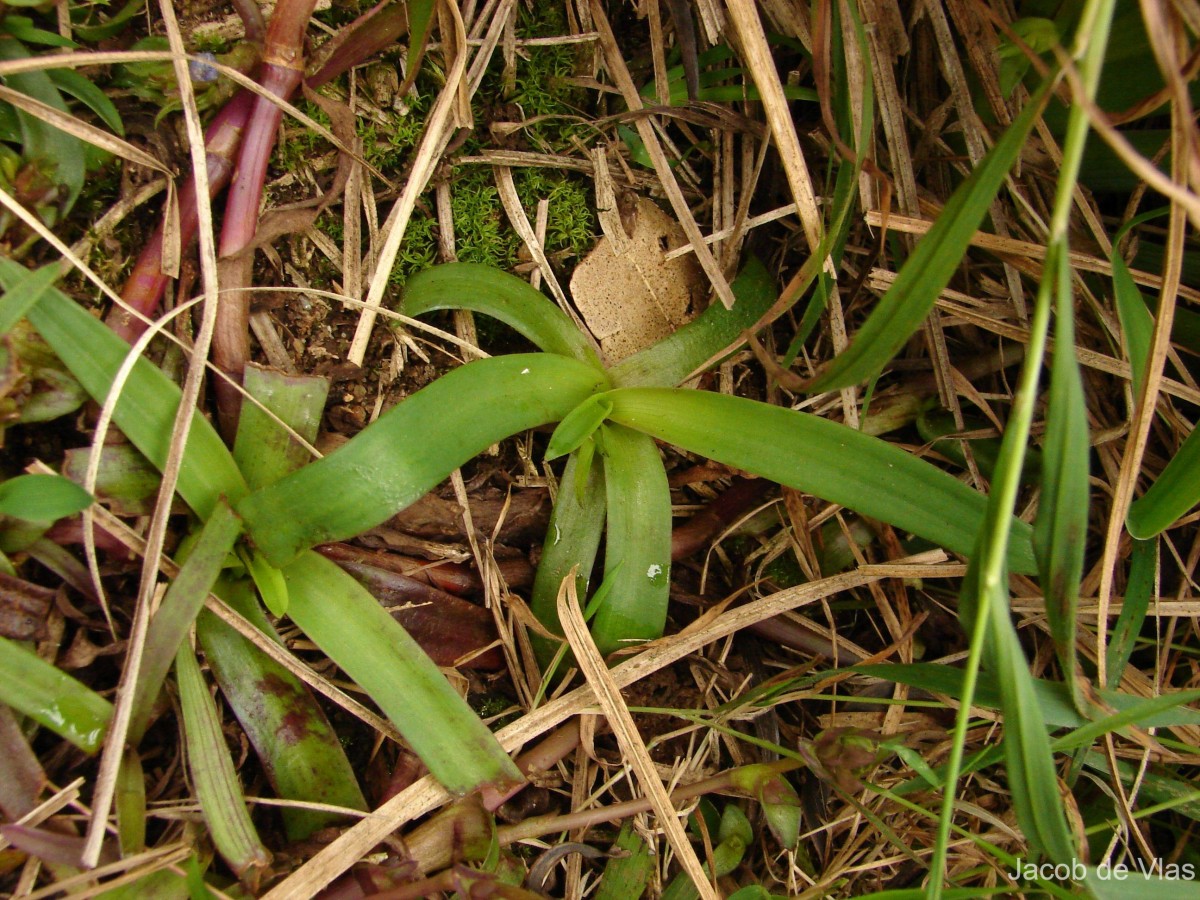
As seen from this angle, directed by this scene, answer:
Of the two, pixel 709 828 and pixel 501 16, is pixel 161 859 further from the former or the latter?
pixel 501 16

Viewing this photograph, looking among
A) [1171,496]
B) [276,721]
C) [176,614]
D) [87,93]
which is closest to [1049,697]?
[1171,496]

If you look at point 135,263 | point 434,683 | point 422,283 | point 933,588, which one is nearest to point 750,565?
point 933,588

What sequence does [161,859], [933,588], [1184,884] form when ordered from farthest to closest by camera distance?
[933,588] < [1184,884] < [161,859]

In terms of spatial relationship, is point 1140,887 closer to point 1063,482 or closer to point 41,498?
point 1063,482

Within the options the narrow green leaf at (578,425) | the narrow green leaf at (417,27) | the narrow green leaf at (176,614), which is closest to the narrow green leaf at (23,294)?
A: the narrow green leaf at (176,614)

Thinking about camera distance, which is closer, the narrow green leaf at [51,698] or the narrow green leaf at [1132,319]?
the narrow green leaf at [51,698]

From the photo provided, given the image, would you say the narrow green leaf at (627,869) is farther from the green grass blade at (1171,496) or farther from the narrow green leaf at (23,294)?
the narrow green leaf at (23,294)
